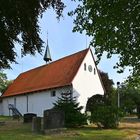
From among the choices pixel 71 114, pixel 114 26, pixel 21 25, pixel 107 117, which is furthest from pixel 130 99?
pixel 21 25

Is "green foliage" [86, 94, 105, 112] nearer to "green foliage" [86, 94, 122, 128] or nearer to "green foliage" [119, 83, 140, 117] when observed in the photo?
"green foliage" [86, 94, 122, 128]

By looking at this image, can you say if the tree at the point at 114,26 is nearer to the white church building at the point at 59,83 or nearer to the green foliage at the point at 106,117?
the green foliage at the point at 106,117

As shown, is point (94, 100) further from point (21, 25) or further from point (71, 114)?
point (21, 25)

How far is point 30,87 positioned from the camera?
54.0m

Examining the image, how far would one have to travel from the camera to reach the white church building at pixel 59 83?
42500 mm

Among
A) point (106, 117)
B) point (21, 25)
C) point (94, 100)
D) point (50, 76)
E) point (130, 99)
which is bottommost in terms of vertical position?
point (106, 117)

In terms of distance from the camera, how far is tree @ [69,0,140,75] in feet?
75.1

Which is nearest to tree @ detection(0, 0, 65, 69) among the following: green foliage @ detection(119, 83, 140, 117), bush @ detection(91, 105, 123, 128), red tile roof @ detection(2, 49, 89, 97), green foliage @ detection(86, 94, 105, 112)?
bush @ detection(91, 105, 123, 128)

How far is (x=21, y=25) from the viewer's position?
10820 millimetres

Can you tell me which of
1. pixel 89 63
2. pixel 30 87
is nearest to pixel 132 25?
pixel 89 63

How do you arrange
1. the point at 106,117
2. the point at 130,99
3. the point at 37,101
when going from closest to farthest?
the point at 106,117, the point at 37,101, the point at 130,99

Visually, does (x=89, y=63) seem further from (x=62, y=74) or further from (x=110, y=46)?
(x=110, y=46)

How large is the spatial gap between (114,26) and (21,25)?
542 inches

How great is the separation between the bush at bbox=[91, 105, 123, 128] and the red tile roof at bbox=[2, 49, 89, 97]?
12018 mm
